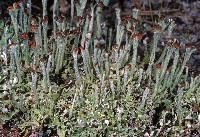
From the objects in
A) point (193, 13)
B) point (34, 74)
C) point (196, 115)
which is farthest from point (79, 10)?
point (193, 13)

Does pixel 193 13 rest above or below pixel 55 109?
above

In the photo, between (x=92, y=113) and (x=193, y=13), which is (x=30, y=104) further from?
(x=193, y=13)

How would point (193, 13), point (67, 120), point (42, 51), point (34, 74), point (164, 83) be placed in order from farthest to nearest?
point (193, 13)
point (42, 51)
point (164, 83)
point (67, 120)
point (34, 74)

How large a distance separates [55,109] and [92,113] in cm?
42

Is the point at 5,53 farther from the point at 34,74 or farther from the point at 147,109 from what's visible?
the point at 147,109

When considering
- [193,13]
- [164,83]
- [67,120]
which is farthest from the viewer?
[193,13]

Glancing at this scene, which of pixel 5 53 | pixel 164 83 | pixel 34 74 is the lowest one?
pixel 164 83

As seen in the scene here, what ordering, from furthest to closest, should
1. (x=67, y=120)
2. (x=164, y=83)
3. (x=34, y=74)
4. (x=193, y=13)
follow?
1. (x=193, y=13)
2. (x=164, y=83)
3. (x=67, y=120)
4. (x=34, y=74)

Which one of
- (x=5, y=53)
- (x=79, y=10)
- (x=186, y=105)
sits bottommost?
(x=186, y=105)

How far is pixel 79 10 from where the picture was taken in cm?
276

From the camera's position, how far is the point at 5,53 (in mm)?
2789

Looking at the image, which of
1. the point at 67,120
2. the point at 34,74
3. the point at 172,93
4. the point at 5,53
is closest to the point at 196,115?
the point at 172,93

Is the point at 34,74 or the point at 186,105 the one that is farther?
the point at 186,105

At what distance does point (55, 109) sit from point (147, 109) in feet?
3.41
